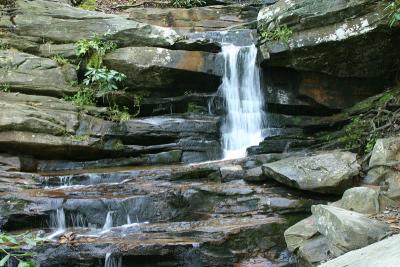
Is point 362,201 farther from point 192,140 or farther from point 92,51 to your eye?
point 92,51

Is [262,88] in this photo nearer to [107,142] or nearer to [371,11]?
[371,11]

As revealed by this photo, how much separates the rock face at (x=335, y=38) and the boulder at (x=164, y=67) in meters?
1.39

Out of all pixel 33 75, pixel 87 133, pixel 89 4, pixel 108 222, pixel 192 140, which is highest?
pixel 89 4

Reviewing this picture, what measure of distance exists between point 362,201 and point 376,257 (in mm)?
2910

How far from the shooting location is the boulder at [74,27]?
10273 mm

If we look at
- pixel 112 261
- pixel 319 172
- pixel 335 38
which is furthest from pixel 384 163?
pixel 112 261

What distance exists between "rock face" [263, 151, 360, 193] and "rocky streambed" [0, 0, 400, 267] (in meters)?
0.02

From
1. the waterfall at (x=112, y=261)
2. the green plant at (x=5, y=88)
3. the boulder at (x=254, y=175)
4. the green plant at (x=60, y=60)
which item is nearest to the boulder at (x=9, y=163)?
the green plant at (x=5, y=88)

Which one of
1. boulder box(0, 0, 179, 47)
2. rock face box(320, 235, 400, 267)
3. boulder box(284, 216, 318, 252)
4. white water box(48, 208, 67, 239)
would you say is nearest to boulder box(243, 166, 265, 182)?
boulder box(284, 216, 318, 252)

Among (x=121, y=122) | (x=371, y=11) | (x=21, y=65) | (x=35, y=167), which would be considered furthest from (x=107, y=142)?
(x=371, y=11)

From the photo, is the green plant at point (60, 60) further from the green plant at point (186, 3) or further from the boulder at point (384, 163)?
the boulder at point (384, 163)

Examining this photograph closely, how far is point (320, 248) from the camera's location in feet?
15.7

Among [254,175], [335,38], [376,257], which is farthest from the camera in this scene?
[335,38]

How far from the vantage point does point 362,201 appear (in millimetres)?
5066
